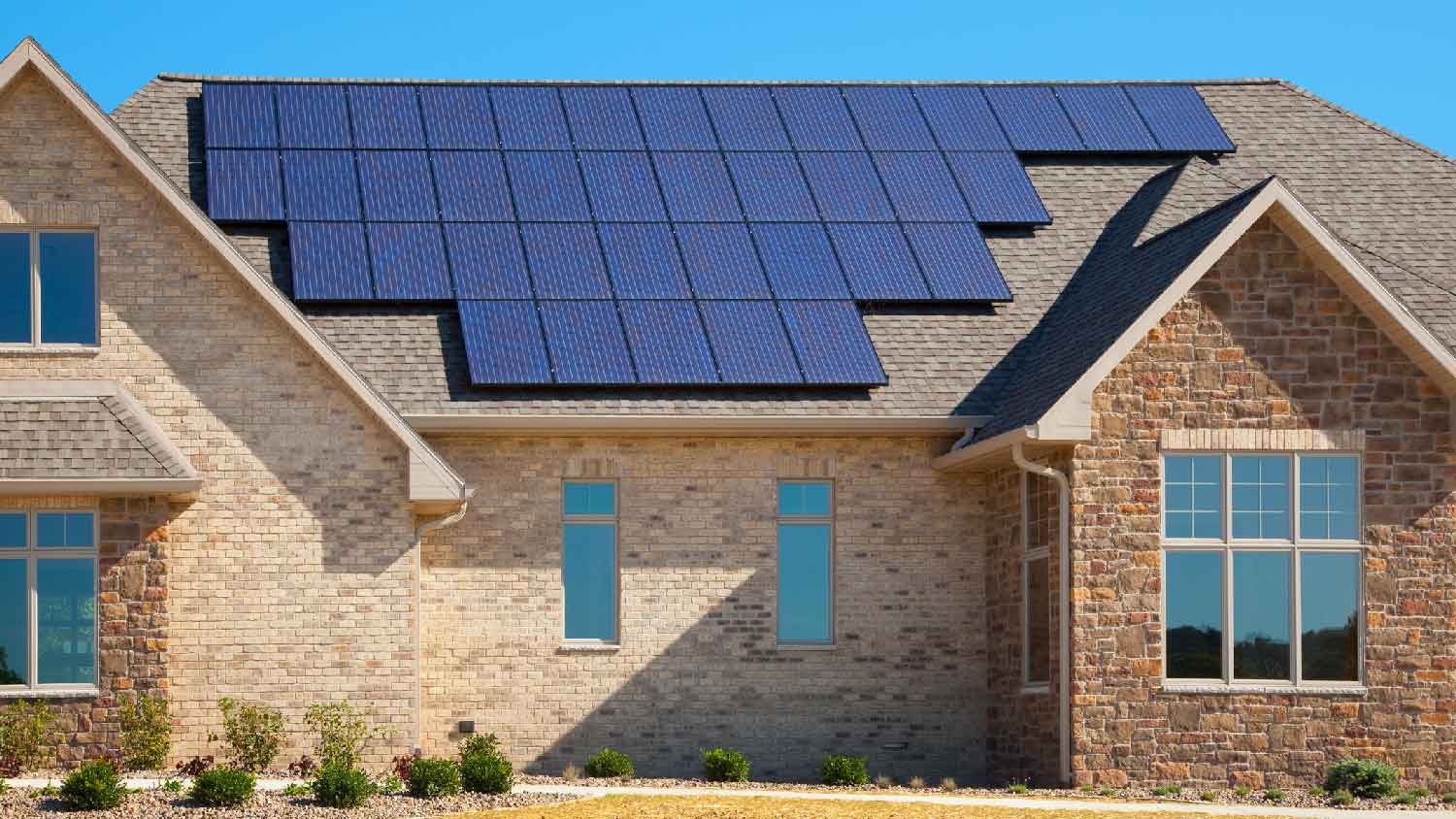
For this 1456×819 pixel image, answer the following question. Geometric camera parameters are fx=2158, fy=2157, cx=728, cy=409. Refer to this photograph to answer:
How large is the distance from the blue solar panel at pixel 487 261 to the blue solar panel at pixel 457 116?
2221 mm

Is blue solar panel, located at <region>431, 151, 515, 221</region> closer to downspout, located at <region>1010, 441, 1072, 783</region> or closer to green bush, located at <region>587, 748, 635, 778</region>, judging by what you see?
green bush, located at <region>587, 748, 635, 778</region>

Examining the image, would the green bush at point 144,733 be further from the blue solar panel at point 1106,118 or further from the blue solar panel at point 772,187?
the blue solar panel at point 1106,118

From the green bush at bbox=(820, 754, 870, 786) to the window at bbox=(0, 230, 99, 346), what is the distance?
31.2ft

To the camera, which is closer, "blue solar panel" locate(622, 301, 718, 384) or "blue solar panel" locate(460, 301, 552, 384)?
"blue solar panel" locate(460, 301, 552, 384)

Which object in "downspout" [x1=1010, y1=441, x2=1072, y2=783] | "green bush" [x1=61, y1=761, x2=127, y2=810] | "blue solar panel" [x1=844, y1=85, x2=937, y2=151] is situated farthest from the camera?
"blue solar panel" [x1=844, y1=85, x2=937, y2=151]

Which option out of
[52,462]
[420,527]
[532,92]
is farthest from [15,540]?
[532,92]

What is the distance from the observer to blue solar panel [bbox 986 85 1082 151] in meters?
30.5

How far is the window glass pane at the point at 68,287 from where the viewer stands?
2397cm

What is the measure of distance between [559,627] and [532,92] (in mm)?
9040

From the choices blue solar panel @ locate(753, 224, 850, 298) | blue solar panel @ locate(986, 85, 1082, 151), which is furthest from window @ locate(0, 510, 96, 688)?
blue solar panel @ locate(986, 85, 1082, 151)

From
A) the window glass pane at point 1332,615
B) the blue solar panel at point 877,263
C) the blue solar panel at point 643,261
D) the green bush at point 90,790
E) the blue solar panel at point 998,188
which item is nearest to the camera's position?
the green bush at point 90,790


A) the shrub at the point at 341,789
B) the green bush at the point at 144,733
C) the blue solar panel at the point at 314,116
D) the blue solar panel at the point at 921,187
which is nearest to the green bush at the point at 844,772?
the shrub at the point at 341,789

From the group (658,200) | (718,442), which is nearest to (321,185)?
(658,200)

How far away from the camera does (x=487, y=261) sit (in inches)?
1059
